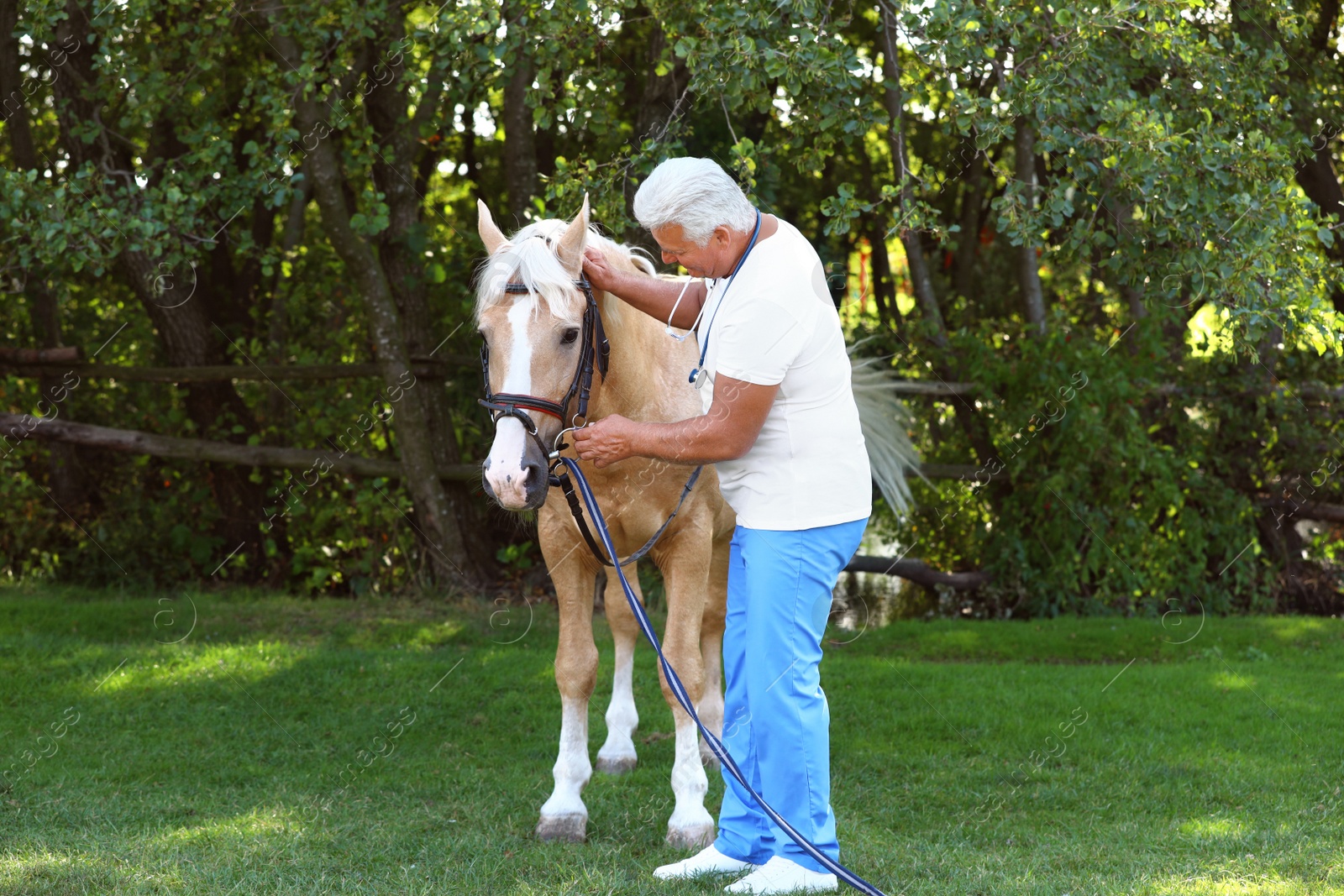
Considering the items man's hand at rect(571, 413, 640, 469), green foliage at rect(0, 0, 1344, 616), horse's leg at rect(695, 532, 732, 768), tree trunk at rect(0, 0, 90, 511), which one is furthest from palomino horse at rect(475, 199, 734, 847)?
tree trunk at rect(0, 0, 90, 511)

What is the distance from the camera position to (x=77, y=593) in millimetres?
8461

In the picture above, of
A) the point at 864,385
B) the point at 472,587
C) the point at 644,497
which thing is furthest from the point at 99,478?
the point at 644,497

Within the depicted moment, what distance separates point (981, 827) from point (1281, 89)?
6237 millimetres

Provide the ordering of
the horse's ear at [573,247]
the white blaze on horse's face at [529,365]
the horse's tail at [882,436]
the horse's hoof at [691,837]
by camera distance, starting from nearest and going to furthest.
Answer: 1. the white blaze on horse's face at [529,365]
2. the horse's ear at [573,247]
3. the horse's hoof at [691,837]
4. the horse's tail at [882,436]

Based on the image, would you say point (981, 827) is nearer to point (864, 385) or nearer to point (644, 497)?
point (644, 497)

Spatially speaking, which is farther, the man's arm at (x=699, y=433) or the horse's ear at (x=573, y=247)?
the horse's ear at (x=573, y=247)

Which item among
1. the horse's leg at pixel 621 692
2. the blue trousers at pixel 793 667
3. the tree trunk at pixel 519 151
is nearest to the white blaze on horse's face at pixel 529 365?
the blue trousers at pixel 793 667

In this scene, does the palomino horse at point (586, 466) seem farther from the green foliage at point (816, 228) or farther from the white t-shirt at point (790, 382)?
the green foliage at point (816, 228)

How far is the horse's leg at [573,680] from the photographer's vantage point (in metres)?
4.09

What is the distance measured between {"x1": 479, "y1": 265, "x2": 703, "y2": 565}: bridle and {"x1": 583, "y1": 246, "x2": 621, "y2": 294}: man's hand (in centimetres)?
3

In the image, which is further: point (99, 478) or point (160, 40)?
point (99, 478)

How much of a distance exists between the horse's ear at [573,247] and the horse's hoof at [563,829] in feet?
6.09

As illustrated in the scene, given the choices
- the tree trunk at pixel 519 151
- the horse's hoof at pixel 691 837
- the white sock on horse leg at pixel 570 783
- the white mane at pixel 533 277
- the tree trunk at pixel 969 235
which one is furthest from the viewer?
the tree trunk at pixel 969 235

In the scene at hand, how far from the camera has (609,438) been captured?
329 centimetres
